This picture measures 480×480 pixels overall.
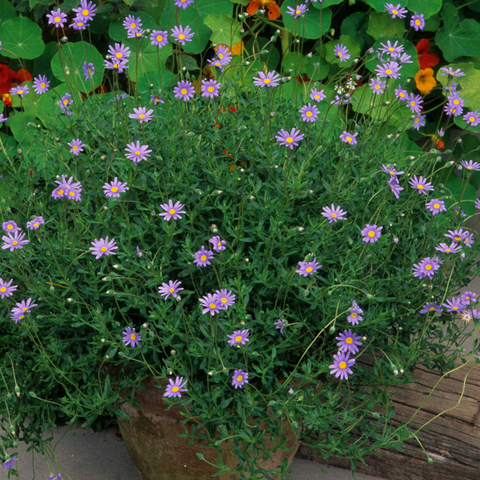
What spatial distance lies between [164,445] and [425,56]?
2229mm

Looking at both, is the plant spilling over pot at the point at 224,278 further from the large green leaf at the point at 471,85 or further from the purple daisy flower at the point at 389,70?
the large green leaf at the point at 471,85

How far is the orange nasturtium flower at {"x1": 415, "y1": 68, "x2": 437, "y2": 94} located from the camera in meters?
2.53

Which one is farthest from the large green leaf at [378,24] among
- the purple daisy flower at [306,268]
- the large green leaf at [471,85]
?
the purple daisy flower at [306,268]

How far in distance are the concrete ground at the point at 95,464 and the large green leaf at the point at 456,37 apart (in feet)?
6.73

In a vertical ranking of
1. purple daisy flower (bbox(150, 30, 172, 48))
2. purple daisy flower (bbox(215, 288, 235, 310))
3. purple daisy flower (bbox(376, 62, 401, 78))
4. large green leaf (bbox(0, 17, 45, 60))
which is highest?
large green leaf (bbox(0, 17, 45, 60))

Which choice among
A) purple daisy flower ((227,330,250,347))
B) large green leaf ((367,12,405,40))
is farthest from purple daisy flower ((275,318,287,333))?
large green leaf ((367,12,405,40))

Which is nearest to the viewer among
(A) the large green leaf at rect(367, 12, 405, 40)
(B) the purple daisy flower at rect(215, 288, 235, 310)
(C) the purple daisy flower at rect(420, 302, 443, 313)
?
(B) the purple daisy flower at rect(215, 288, 235, 310)

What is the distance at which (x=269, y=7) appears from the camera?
7.80ft

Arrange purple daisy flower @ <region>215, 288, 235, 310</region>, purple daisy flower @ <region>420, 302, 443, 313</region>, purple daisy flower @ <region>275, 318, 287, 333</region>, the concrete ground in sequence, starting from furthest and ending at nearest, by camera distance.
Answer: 1. the concrete ground
2. purple daisy flower @ <region>420, 302, 443, 313</region>
3. purple daisy flower @ <region>275, 318, 287, 333</region>
4. purple daisy flower @ <region>215, 288, 235, 310</region>

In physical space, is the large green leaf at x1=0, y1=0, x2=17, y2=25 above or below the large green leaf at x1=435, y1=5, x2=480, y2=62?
below

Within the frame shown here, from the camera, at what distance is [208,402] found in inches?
49.9

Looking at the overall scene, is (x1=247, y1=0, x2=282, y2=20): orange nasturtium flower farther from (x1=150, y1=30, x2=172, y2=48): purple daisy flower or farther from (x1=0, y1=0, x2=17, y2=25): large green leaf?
(x1=0, y1=0, x2=17, y2=25): large green leaf

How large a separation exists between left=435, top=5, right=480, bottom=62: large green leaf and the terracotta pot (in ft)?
6.87

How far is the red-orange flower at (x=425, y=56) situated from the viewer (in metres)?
2.60
